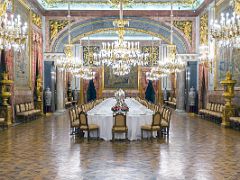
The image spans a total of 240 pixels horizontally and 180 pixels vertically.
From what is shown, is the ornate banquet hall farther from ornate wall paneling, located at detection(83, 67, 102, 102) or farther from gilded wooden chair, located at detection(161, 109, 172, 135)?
ornate wall paneling, located at detection(83, 67, 102, 102)

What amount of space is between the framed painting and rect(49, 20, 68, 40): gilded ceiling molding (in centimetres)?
282

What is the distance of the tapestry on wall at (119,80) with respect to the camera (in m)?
31.2

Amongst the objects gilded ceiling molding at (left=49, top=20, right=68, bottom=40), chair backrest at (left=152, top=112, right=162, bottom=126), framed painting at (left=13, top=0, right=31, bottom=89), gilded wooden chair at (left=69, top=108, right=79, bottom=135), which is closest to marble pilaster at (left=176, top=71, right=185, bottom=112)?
gilded ceiling molding at (left=49, top=20, right=68, bottom=40)

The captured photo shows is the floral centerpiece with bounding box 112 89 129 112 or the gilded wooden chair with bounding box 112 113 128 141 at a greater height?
the floral centerpiece with bounding box 112 89 129 112

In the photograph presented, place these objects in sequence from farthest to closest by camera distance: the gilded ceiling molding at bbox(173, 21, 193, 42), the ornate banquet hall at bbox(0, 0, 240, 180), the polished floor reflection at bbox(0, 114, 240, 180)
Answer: the gilded ceiling molding at bbox(173, 21, 193, 42) → the ornate banquet hall at bbox(0, 0, 240, 180) → the polished floor reflection at bbox(0, 114, 240, 180)

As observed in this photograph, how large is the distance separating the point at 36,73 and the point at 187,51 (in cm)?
784

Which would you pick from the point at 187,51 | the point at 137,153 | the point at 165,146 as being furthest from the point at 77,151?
the point at 187,51

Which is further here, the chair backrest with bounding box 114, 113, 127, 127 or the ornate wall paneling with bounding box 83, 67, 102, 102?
the ornate wall paneling with bounding box 83, 67, 102, 102

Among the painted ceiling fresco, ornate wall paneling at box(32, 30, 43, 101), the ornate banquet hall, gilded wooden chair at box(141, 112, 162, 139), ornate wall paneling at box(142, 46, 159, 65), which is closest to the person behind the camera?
the ornate banquet hall

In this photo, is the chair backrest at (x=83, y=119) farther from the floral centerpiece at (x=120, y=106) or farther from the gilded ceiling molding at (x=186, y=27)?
the gilded ceiling molding at (x=186, y=27)

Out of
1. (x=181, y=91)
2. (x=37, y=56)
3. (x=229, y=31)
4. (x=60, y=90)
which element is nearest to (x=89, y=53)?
(x=60, y=90)

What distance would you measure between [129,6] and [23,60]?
5956mm

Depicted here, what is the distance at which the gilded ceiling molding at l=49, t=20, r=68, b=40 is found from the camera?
2034 cm

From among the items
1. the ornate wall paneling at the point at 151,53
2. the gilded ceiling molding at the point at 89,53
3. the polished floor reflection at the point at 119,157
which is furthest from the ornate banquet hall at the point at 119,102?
the ornate wall paneling at the point at 151,53
